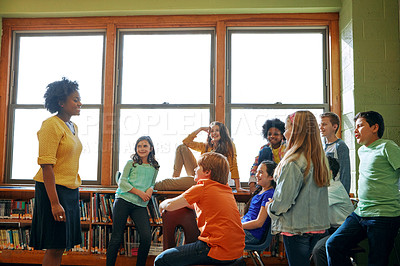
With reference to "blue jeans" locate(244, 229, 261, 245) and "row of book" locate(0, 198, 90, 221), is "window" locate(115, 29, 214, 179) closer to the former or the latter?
"row of book" locate(0, 198, 90, 221)

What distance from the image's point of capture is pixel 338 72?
4.16m

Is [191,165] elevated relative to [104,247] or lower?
elevated

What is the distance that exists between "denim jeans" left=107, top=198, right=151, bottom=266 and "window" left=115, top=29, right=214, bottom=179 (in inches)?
42.2

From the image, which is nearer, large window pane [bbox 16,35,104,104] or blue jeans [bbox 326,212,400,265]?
blue jeans [bbox 326,212,400,265]

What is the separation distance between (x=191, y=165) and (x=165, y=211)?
1.66 meters

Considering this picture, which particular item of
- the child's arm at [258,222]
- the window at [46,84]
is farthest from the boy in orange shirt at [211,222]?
the window at [46,84]

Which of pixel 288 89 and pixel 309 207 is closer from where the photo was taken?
pixel 309 207

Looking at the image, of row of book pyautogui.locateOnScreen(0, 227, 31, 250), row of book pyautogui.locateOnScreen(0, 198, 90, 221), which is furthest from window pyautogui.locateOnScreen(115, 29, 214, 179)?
row of book pyautogui.locateOnScreen(0, 227, 31, 250)

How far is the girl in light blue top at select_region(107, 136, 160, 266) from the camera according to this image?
3.11m

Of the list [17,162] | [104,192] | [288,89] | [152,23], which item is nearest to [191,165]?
[104,192]

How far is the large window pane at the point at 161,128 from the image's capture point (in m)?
4.29

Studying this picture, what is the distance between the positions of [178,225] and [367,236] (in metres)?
1.27

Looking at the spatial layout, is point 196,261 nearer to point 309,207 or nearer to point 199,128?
point 309,207

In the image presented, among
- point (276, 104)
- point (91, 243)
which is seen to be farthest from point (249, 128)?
point (91, 243)
